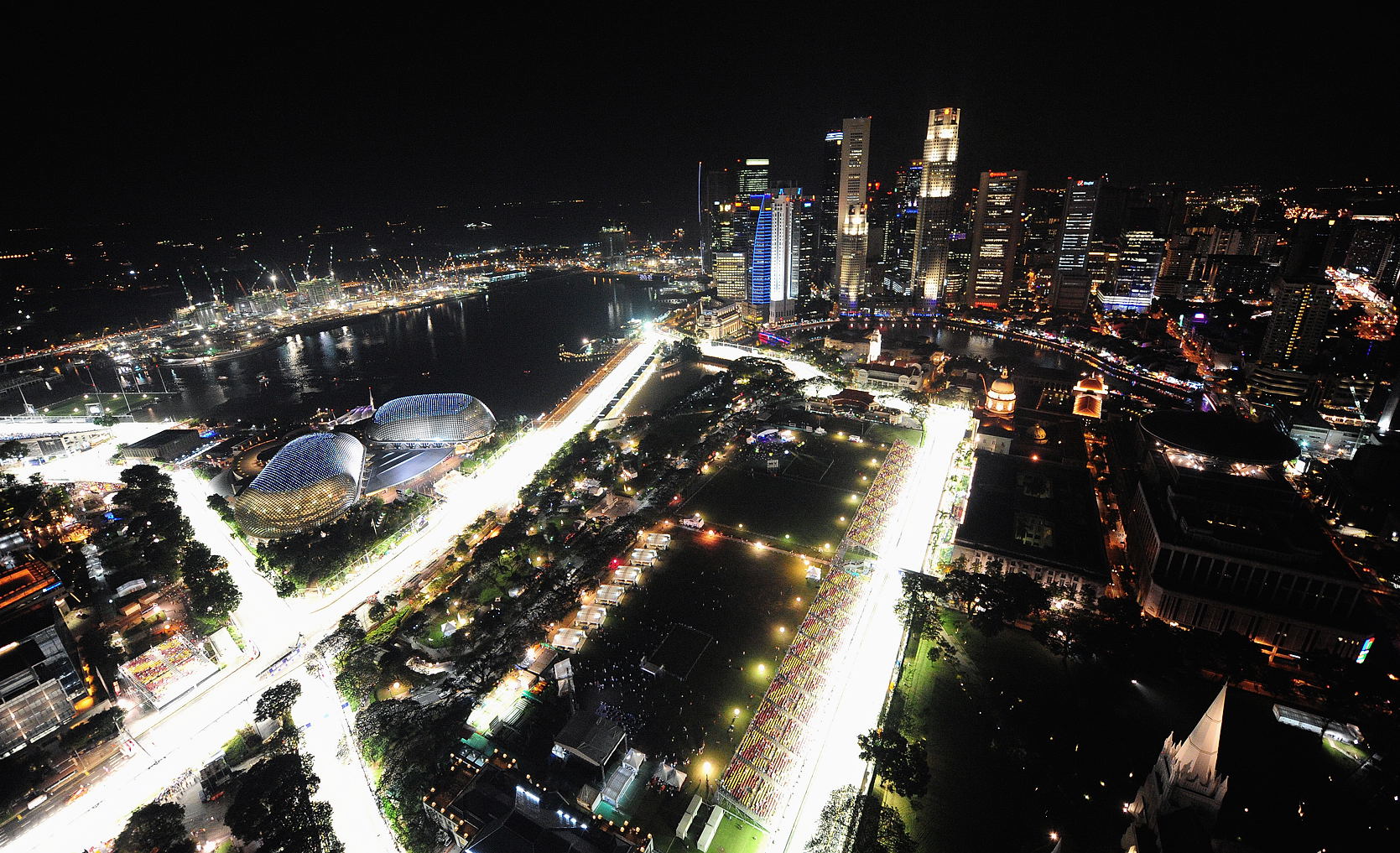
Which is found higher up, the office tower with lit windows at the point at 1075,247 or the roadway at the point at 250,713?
the office tower with lit windows at the point at 1075,247

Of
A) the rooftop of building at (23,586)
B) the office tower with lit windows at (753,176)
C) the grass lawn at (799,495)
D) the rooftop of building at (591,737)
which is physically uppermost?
the office tower with lit windows at (753,176)

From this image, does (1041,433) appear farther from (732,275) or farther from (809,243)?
(809,243)

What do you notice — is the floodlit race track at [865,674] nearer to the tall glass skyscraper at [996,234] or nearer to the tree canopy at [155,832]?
the tree canopy at [155,832]

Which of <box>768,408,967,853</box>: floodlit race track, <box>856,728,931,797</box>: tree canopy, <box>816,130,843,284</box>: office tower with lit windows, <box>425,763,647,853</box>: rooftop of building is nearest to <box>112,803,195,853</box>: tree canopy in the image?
<box>425,763,647,853</box>: rooftop of building

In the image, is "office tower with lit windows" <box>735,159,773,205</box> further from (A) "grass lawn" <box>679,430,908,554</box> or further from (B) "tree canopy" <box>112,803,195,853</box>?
(B) "tree canopy" <box>112,803,195,853</box>

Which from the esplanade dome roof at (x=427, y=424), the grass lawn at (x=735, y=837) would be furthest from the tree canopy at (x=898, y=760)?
the esplanade dome roof at (x=427, y=424)

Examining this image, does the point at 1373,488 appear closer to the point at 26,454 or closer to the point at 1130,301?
the point at 1130,301

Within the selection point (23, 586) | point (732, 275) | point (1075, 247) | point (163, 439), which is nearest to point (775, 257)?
point (732, 275)
